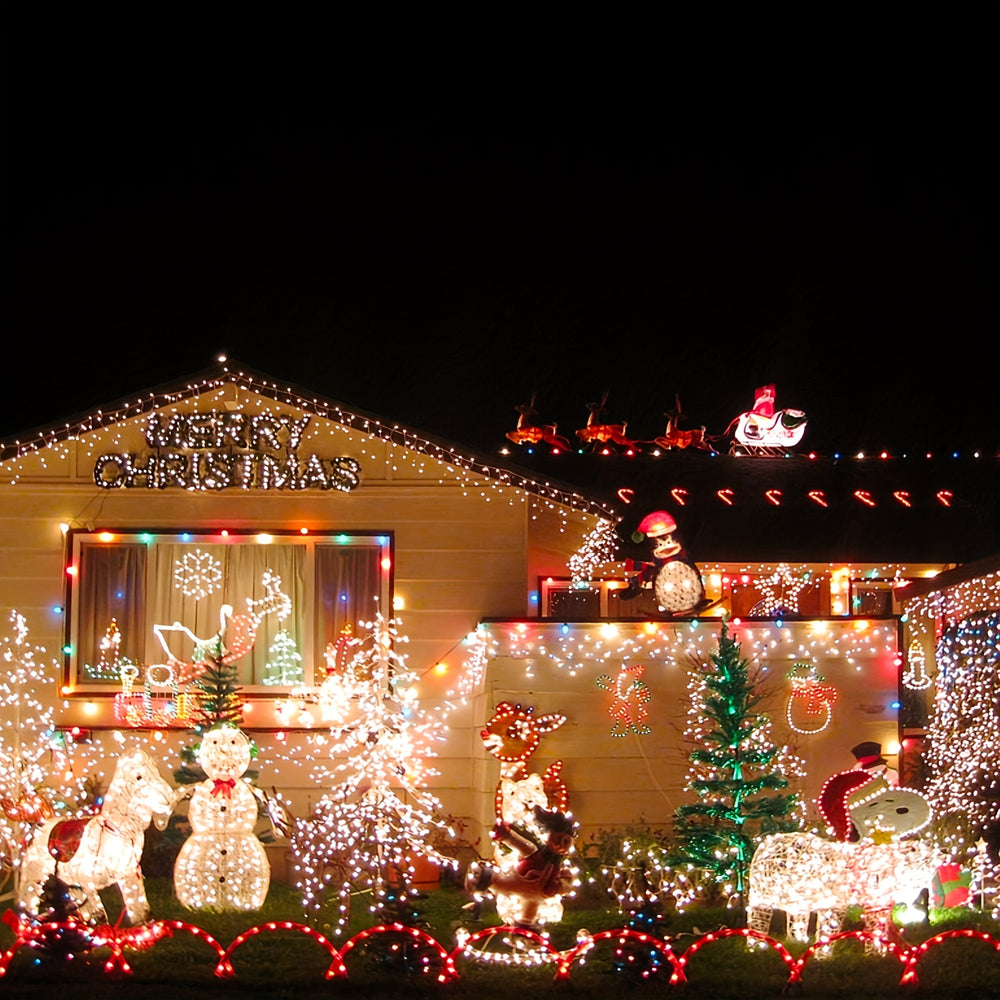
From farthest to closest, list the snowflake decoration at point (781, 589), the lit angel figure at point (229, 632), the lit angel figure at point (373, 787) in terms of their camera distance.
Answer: the snowflake decoration at point (781, 589), the lit angel figure at point (229, 632), the lit angel figure at point (373, 787)

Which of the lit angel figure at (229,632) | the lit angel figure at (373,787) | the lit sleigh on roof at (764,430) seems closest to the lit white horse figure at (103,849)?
the lit angel figure at (373,787)

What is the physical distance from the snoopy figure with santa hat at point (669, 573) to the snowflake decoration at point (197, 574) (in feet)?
15.1

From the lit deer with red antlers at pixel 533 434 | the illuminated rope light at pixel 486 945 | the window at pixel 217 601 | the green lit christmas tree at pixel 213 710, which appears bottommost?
the illuminated rope light at pixel 486 945

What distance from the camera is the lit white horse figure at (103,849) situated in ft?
35.3

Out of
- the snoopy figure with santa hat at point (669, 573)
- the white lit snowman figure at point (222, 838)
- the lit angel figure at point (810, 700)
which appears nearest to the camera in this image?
the white lit snowman figure at point (222, 838)

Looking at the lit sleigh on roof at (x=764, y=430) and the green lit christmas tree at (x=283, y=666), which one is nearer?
the green lit christmas tree at (x=283, y=666)

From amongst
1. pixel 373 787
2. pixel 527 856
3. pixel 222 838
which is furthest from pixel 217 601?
pixel 527 856

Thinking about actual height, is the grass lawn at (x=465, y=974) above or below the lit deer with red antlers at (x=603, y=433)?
below

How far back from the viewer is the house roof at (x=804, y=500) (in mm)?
22406

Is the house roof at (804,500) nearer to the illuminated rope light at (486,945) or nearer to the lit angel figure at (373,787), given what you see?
the lit angel figure at (373,787)

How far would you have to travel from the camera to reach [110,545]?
48.3ft

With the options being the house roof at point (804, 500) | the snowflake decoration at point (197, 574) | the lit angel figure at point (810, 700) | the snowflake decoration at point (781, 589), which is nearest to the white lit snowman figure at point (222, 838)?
the snowflake decoration at point (197, 574)

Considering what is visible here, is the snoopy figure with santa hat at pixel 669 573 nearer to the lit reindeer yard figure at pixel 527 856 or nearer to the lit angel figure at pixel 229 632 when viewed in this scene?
the lit reindeer yard figure at pixel 527 856

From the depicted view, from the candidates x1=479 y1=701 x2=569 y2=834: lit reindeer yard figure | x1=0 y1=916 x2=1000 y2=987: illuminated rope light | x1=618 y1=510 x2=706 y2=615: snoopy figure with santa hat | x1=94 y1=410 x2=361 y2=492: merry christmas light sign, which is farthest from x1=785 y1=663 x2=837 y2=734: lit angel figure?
x1=94 y1=410 x2=361 y2=492: merry christmas light sign
